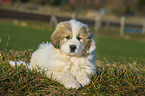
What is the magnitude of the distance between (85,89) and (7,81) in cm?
142

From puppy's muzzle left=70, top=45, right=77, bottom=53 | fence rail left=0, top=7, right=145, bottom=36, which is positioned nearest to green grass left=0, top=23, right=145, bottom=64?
puppy's muzzle left=70, top=45, right=77, bottom=53

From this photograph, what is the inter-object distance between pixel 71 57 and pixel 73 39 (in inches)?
15.2

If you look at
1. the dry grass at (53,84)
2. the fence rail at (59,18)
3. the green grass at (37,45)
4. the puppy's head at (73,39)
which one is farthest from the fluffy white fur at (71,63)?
the fence rail at (59,18)

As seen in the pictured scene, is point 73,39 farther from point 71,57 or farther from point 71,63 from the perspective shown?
point 71,63

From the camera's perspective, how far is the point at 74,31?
4.48 meters

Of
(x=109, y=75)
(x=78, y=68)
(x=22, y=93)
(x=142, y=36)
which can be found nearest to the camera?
(x=22, y=93)

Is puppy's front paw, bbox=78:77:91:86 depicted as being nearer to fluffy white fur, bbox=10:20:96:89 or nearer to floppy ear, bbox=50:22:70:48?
fluffy white fur, bbox=10:20:96:89

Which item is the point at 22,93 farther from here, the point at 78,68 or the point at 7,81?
the point at 78,68

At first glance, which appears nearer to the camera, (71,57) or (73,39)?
(73,39)

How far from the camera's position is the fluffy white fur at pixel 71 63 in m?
4.39

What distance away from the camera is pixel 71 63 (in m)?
4.64

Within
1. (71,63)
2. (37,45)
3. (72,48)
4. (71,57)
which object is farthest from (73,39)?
(37,45)

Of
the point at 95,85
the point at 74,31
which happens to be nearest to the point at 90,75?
the point at 95,85

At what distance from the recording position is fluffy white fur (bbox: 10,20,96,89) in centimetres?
439
